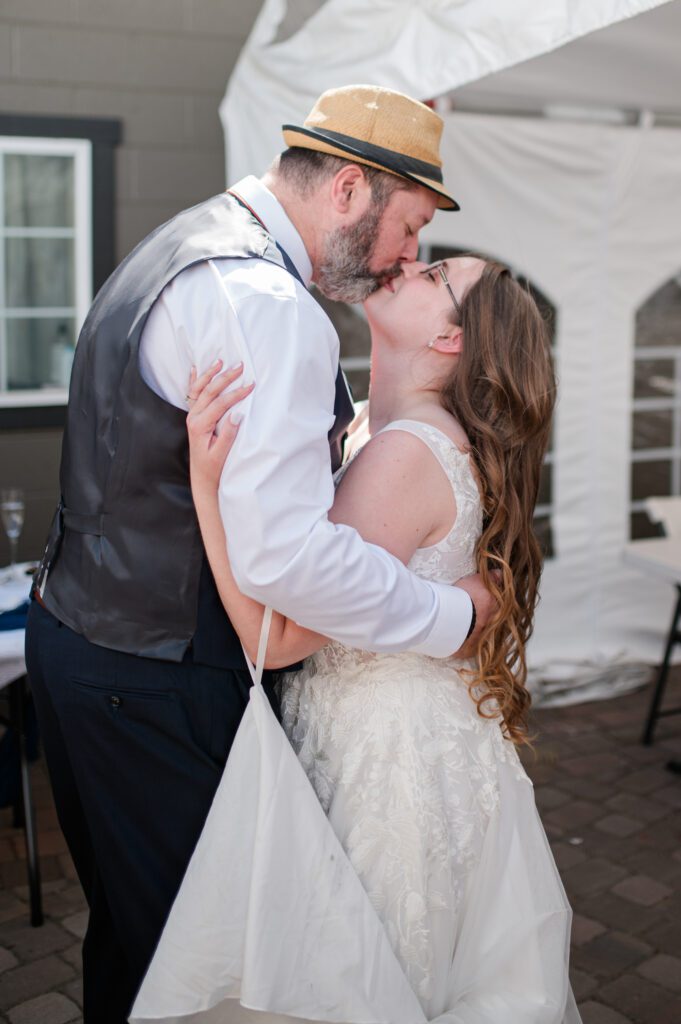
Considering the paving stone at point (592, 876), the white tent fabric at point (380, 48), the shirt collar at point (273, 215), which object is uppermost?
the white tent fabric at point (380, 48)

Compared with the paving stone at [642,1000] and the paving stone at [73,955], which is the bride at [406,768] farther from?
the paving stone at [73,955]

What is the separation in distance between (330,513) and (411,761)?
18.7 inches

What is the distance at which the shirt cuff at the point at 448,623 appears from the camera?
1.93 metres

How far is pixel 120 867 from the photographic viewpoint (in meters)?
2.01

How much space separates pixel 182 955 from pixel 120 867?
0.23 meters

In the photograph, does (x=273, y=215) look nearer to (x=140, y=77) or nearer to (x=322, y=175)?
(x=322, y=175)

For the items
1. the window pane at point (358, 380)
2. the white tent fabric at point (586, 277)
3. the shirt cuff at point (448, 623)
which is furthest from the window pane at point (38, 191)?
the shirt cuff at point (448, 623)

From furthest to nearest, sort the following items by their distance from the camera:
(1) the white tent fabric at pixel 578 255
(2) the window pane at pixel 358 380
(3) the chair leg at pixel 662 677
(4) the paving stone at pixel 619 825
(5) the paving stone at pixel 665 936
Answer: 1. (2) the window pane at pixel 358 380
2. (1) the white tent fabric at pixel 578 255
3. (3) the chair leg at pixel 662 677
4. (4) the paving stone at pixel 619 825
5. (5) the paving stone at pixel 665 936

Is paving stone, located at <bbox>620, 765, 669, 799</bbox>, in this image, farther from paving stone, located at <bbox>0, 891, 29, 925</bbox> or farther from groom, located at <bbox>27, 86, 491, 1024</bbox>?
groom, located at <bbox>27, 86, 491, 1024</bbox>

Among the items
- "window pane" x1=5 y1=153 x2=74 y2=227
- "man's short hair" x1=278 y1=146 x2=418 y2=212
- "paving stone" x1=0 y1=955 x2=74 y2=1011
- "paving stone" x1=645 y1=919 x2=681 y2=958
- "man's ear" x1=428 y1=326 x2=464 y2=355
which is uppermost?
"window pane" x1=5 y1=153 x2=74 y2=227

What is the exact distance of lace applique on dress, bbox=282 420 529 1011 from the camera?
6.54ft

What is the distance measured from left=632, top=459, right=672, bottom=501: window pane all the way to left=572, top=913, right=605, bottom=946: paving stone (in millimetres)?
2848

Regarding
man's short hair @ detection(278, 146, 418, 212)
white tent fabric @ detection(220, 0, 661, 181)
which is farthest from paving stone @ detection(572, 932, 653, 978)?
white tent fabric @ detection(220, 0, 661, 181)

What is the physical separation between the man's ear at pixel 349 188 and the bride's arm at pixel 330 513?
432 millimetres
